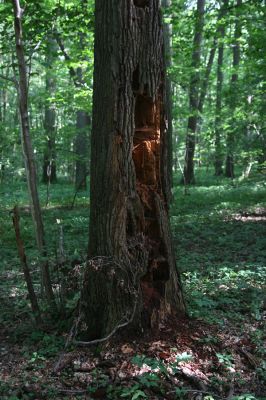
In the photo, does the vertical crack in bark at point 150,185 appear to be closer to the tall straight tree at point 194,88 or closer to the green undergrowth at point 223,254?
the green undergrowth at point 223,254

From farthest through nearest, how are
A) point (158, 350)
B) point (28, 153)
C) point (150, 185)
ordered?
point (28, 153)
point (150, 185)
point (158, 350)

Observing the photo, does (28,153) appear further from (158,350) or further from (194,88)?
(194,88)

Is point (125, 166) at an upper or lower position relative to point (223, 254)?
upper

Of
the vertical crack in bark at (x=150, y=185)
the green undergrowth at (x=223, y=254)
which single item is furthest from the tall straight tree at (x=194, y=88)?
the vertical crack in bark at (x=150, y=185)

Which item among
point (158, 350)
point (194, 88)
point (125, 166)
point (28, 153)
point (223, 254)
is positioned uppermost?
point (194, 88)

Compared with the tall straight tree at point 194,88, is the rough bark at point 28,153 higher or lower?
lower

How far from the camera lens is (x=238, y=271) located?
657cm

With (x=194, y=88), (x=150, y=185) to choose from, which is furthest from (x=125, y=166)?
(x=194, y=88)

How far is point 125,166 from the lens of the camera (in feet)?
12.8

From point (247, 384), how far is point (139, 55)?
3275 mm

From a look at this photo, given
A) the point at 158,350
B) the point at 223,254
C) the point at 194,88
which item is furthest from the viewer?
the point at 194,88

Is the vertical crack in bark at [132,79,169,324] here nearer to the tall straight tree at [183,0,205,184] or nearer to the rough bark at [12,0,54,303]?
the rough bark at [12,0,54,303]

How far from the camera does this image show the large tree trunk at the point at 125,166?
3826 mm

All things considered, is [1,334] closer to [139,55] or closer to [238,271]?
[139,55]
